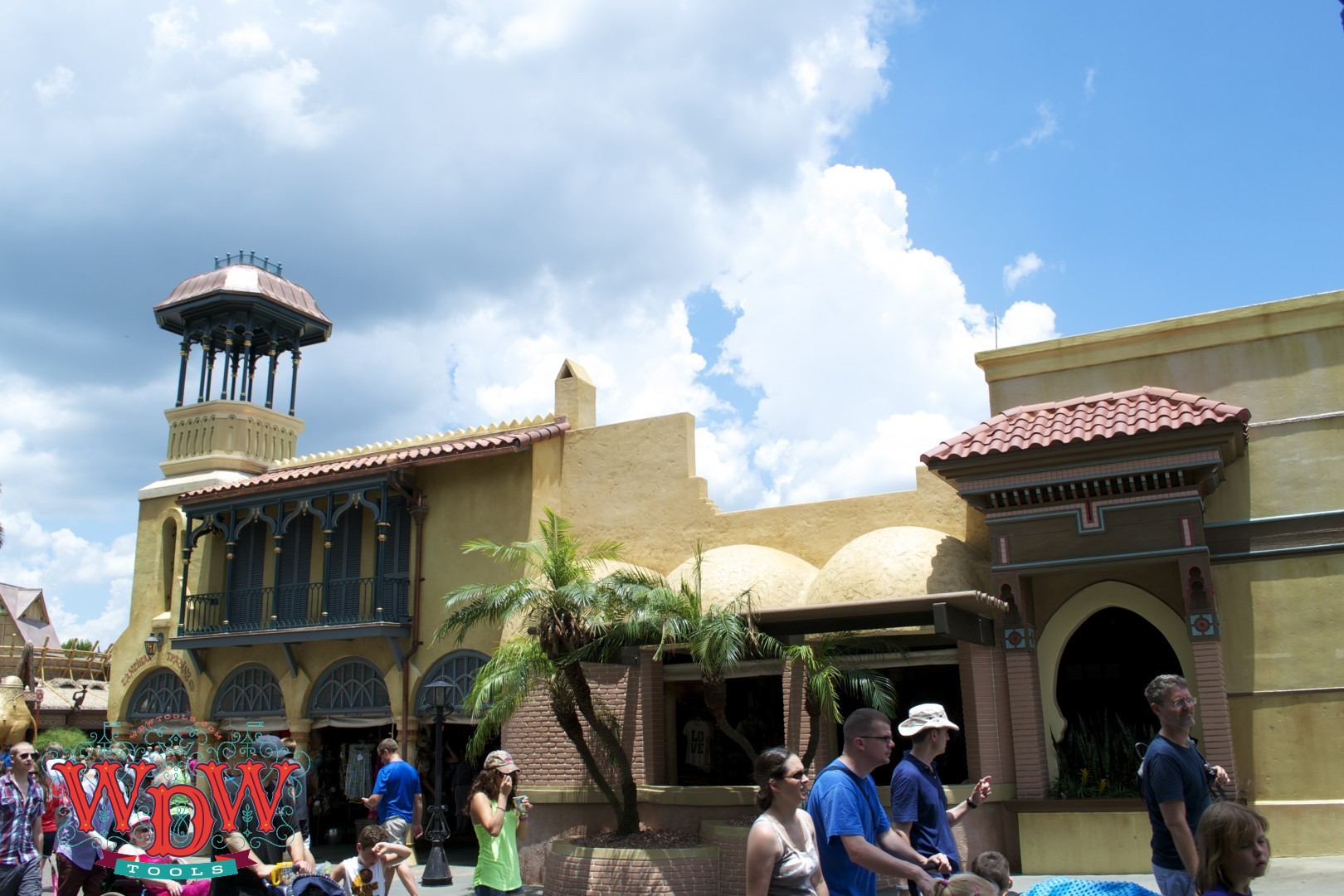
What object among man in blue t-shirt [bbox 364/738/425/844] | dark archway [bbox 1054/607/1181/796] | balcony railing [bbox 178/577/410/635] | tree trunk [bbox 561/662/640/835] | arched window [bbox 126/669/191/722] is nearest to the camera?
man in blue t-shirt [bbox 364/738/425/844]

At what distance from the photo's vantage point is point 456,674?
58.5 feet

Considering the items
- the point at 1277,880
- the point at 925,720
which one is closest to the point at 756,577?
the point at 1277,880

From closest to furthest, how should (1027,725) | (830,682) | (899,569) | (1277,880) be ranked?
1. (1277,880)
2. (830,682)
3. (1027,725)
4. (899,569)

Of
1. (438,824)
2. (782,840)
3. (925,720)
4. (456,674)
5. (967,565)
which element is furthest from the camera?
(456,674)

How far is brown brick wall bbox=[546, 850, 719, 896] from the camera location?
39.8 feet

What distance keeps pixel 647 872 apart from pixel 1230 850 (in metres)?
9.09

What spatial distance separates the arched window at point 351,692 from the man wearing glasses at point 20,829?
10.5 metres

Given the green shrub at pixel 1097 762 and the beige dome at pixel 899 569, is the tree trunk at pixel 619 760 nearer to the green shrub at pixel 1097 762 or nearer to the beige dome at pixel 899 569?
the beige dome at pixel 899 569

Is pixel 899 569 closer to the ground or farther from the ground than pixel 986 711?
farther from the ground

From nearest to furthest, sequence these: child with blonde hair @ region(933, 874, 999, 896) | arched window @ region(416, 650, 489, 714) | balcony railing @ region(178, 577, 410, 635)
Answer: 1. child with blonde hair @ region(933, 874, 999, 896)
2. arched window @ region(416, 650, 489, 714)
3. balcony railing @ region(178, 577, 410, 635)

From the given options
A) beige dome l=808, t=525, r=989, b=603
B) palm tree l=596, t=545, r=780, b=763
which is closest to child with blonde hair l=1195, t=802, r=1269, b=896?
palm tree l=596, t=545, r=780, b=763

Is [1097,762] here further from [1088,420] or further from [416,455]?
[416,455]

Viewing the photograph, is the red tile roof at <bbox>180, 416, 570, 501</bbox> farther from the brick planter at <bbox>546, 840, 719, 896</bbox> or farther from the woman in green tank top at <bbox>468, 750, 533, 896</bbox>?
the woman in green tank top at <bbox>468, 750, 533, 896</bbox>

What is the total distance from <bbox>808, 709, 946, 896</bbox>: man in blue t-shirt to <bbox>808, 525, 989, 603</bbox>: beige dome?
8390mm
